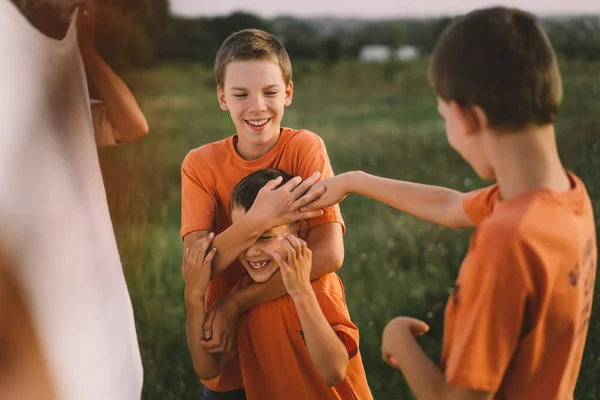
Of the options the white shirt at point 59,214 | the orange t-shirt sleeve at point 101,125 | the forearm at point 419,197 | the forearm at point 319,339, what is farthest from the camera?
the orange t-shirt sleeve at point 101,125

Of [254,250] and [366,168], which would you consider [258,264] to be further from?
[366,168]

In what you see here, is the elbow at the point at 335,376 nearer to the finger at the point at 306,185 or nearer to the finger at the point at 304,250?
the finger at the point at 304,250

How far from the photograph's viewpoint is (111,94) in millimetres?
2182

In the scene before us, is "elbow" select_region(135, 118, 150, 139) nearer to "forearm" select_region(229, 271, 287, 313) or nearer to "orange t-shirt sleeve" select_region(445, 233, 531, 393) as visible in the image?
"forearm" select_region(229, 271, 287, 313)

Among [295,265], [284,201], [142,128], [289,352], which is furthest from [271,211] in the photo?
[142,128]

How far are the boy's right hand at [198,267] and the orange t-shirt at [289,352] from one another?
0.45 ft

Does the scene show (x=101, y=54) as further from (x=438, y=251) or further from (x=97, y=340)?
(x=438, y=251)

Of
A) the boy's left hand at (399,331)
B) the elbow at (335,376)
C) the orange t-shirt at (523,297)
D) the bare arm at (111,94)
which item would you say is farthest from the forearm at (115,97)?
the orange t-shirt at (523,297)

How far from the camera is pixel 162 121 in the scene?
223 centimetres

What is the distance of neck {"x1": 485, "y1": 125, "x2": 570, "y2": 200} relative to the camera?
145cm

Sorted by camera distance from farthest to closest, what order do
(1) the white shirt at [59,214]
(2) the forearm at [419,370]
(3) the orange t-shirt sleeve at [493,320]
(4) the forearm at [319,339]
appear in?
(1) the white shirt at [59,214] → (4) the forearm at [319,339] → (2) the forearm at [419,370] → (3) the orange t-shirt sleeve at [493,320]

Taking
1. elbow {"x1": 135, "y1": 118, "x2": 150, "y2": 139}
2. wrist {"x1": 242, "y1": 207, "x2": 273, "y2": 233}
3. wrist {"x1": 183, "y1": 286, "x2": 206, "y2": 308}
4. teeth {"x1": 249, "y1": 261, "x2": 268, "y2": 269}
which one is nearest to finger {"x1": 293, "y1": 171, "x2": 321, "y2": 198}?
→ wrist {"x1": 242, "y1": 207, "x2": 273, "y2": 233}

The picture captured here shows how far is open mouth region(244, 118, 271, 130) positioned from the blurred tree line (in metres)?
0.26

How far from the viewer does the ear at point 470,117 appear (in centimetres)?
147
